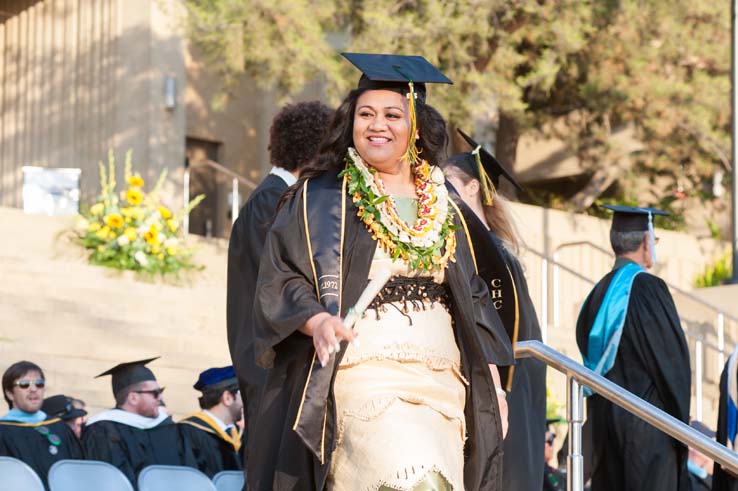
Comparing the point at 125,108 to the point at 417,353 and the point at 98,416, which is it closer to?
the point at 98,416

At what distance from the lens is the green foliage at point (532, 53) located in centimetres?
1422

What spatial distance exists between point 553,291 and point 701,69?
3.84 meters

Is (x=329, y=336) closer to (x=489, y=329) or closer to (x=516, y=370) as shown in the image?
(x=489, y=329)

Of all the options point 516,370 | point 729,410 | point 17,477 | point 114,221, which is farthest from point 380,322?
point 114,221

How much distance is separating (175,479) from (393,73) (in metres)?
3.01

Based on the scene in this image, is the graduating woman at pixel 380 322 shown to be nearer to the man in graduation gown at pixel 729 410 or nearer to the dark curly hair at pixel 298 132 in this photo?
the dark curly hair at pixel 298 132

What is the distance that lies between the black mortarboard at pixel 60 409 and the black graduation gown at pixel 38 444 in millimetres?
294

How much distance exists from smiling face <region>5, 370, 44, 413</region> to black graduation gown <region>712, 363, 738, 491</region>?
3.64 m

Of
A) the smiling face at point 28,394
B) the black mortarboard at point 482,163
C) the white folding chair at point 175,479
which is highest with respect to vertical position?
the black mortarboard at point 482,163

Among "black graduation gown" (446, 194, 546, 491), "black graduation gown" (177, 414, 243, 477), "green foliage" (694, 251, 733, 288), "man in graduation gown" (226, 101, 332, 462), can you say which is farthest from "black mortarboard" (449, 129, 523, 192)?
"green foliage" (694, 251, 733, 288)

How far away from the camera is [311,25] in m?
14.2

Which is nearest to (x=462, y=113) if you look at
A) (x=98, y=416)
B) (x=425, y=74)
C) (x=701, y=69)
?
(x=701, y=69)

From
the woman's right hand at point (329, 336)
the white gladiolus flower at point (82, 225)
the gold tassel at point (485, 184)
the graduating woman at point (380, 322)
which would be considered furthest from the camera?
Result: the white gladiolus flower at point (82, 225)

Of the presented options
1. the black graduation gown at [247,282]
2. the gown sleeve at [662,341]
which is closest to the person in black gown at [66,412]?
the black graduation gown at [247,282]
